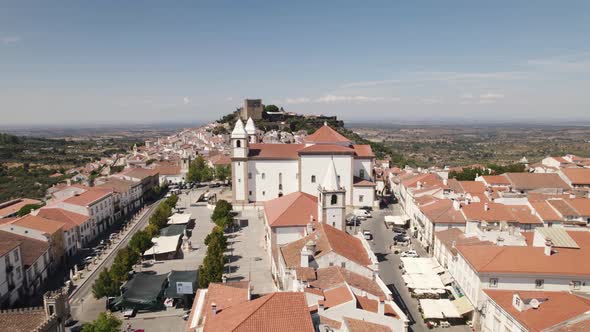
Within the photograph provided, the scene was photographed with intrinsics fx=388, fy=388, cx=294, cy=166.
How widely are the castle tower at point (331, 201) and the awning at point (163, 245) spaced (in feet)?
51.4

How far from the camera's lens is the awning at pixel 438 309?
2625cm

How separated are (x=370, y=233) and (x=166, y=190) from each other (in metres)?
48.0

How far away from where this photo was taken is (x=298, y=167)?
57.2 m

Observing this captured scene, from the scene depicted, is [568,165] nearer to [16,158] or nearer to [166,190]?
[166,190]

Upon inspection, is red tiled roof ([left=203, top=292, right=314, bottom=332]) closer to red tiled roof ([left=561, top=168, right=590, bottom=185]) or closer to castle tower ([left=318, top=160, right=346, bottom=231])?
castle tower ([left=318, top=160, right=346, bottom=231])

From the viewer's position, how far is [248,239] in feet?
148

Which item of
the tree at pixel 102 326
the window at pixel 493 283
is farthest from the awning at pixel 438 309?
the tree at pixel 102 326

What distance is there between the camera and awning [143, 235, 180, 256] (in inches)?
1523

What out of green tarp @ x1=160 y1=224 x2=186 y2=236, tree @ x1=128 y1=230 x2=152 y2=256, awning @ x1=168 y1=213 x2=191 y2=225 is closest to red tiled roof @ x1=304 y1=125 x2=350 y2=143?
awning @ x1=168 y1=213 x2=191 y2=225

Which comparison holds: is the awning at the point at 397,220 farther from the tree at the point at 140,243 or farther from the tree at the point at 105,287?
the tree at the point at 105,287

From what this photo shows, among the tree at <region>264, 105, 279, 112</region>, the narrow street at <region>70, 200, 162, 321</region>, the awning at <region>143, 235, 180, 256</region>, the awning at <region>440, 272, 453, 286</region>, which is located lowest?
the narrow street at <region>70, 200, 162, 321</region>

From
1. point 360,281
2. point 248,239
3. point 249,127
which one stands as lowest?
point 248,239

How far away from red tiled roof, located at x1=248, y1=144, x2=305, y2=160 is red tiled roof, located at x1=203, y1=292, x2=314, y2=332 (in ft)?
131

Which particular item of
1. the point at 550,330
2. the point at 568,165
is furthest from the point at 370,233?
the point at 568,165
